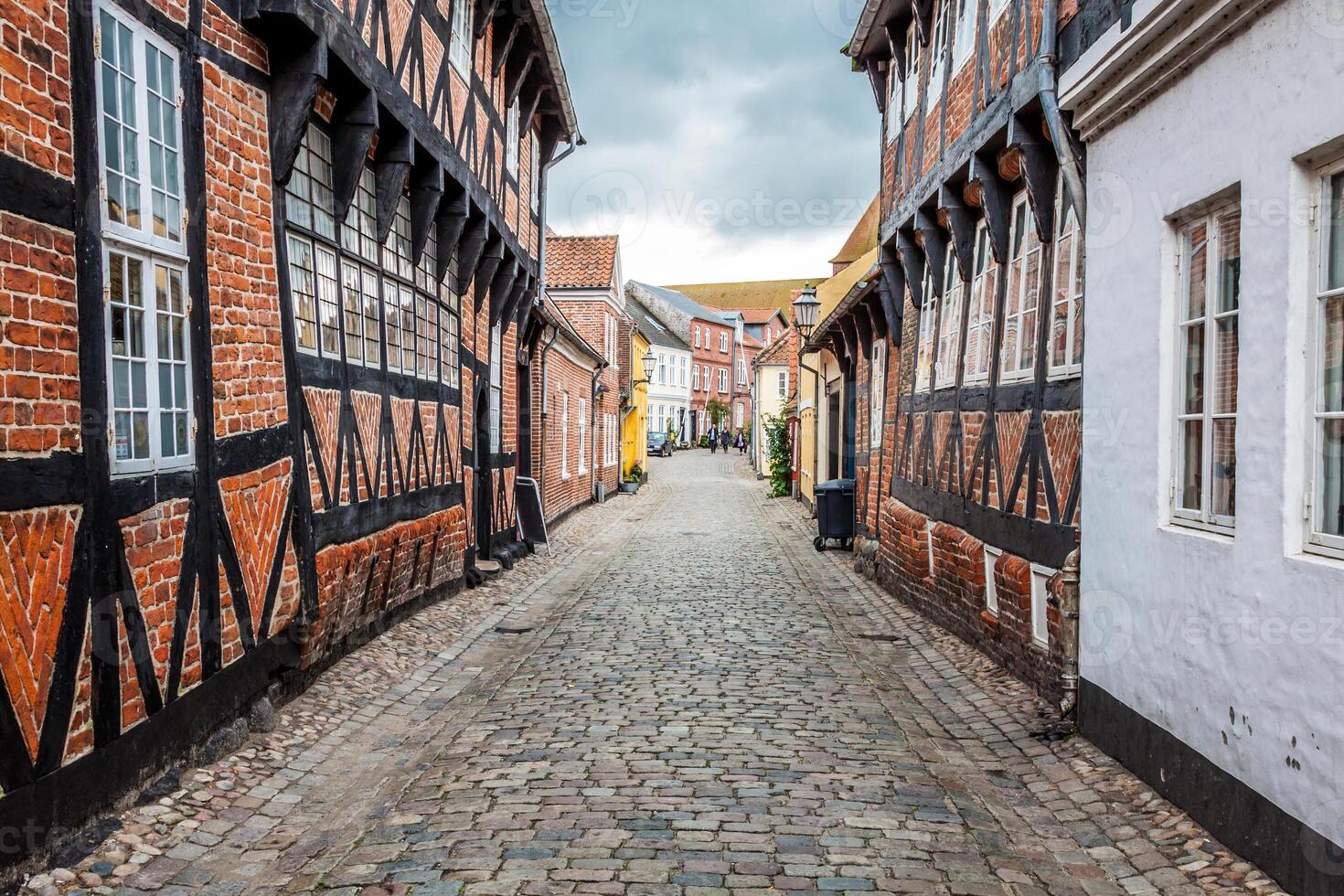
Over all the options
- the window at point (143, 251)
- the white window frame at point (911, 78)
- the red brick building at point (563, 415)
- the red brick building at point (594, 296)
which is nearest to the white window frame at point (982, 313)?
the white window frame at point (911, 78)

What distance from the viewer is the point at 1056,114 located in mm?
6492

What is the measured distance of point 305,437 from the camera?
708cm

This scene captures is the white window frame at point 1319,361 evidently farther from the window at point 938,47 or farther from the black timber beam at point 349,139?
the window at point 938,47

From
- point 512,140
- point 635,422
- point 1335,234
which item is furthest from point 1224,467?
point 635,422

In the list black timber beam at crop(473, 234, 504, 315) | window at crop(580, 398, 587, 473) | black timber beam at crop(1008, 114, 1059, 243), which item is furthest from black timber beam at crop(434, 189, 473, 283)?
window at crop(580, 398, 587, 473)

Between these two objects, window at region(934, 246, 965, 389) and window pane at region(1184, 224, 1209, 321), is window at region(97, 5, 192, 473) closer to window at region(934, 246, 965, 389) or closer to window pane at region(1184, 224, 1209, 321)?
window pane at region(1184, 224, 1209, 321)

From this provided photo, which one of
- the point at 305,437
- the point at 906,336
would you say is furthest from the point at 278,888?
the point at 906,336

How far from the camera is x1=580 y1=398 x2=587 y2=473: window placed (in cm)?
2447

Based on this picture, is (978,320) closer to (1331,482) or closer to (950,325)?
(950,325)

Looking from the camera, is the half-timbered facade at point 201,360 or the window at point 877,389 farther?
the window at point 877,389

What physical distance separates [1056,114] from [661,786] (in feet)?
14.7

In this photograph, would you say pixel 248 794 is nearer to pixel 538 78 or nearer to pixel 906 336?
pixel 906 336

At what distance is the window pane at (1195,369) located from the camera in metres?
4.98

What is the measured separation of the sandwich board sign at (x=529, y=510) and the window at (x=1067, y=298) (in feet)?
31.1
